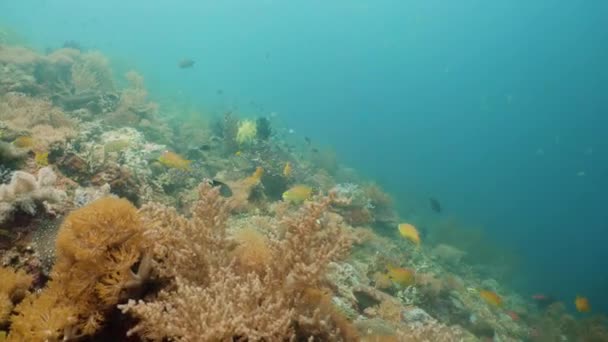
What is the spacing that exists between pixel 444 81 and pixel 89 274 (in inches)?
7601

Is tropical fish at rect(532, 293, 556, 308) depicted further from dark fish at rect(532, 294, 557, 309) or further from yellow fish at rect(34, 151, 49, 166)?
yellow fish at rect(34, 151, 49, 166)

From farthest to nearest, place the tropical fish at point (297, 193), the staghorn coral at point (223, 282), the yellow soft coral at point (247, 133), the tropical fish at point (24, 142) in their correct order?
the yellow soft coral at point (247, 133) < the tropical fish at point (297, 193) < the tropical fish at point (24, 142) < the staghorn coral at point (223, 282)

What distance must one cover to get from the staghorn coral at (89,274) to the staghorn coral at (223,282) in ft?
0.50

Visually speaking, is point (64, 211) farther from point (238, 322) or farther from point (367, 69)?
point (367, 69)

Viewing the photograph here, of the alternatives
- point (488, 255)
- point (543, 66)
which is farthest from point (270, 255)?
point (543, 66)

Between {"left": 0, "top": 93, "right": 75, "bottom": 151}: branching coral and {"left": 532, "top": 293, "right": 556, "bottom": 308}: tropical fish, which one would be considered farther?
{"left": 532, "top": 293, "right": 556, "bottom": 308}: tropical fish

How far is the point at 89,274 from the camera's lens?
8.25 feet

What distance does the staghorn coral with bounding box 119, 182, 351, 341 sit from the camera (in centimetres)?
219

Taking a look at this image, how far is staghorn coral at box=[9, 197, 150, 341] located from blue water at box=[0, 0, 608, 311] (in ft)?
230

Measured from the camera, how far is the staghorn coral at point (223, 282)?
2186 mm

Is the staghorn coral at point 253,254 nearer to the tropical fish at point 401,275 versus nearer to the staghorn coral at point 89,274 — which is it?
the staghorn coral at point 89,274

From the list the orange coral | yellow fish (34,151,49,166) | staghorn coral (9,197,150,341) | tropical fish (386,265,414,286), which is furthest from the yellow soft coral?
the orange coral

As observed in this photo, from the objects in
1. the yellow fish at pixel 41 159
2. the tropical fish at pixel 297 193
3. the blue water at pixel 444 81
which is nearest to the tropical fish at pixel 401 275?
the tropical fish at pixel 297 193

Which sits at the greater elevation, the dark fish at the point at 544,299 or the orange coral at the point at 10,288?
the orange coral at the point at 10,288
